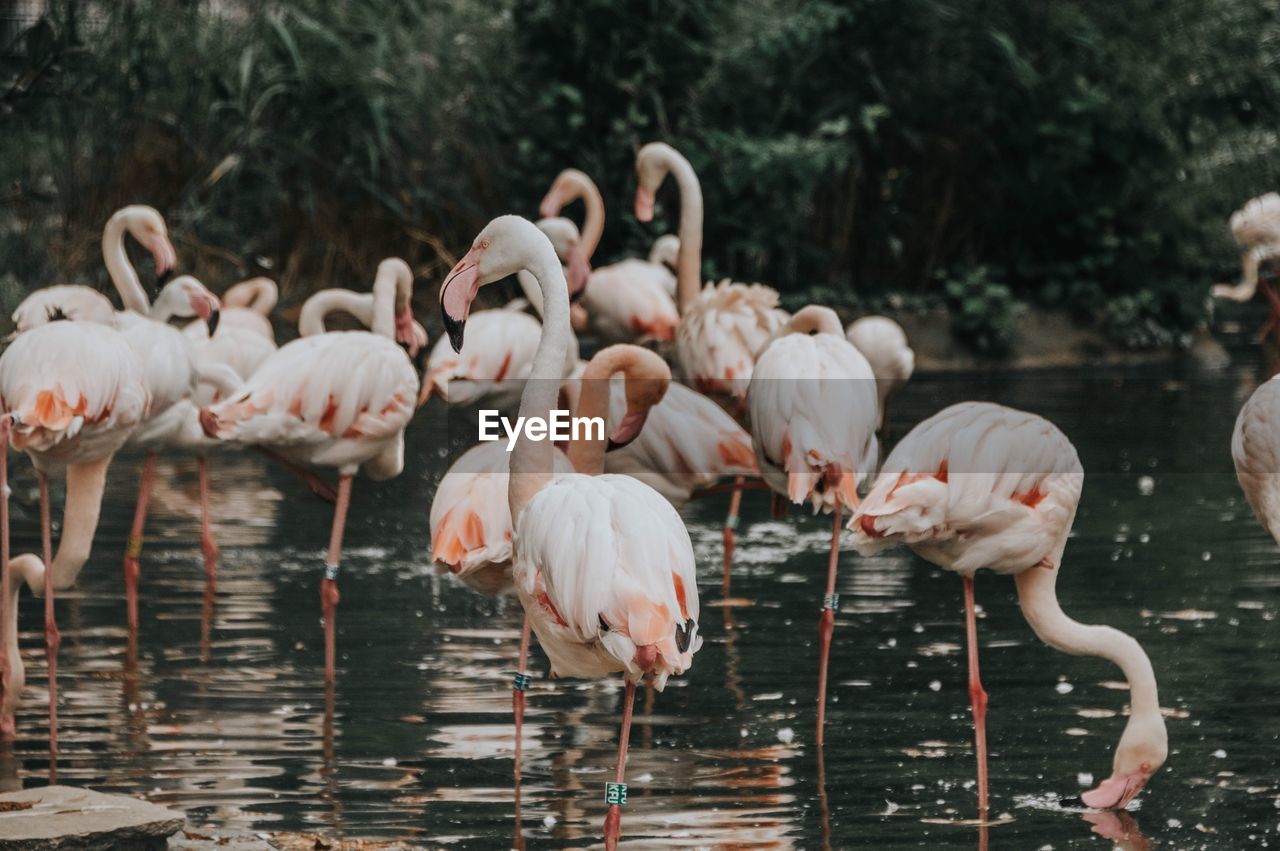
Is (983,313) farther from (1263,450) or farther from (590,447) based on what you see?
(590,447)

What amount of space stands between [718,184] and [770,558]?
303 inches

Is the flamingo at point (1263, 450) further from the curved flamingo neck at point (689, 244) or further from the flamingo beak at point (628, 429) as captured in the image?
the curved flamingo neck at point (689, 244)

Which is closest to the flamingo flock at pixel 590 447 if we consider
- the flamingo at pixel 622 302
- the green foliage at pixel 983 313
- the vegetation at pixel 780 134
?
the flamingo at pixel 622 302

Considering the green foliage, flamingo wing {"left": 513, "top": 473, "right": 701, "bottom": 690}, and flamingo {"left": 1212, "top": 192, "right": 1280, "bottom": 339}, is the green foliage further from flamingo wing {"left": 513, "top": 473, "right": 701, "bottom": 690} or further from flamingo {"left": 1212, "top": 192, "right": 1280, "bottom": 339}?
flamingo wing {"left": 513, "top": 473, "right": 701, "bottom": 690}

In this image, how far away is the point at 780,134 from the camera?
1531 centimetres

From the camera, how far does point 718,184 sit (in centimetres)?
1506

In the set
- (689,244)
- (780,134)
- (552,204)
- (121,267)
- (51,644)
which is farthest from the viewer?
(780,134)

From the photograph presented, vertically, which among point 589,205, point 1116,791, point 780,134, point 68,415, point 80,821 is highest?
point 780,134

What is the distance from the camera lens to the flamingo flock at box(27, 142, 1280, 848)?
4.00 m

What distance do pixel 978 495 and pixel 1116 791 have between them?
0.78 m

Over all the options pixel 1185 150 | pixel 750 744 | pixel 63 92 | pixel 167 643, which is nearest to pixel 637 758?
pixel 750 744

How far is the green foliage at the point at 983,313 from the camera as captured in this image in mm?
14414

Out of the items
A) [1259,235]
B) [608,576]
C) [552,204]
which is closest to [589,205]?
[552,204]

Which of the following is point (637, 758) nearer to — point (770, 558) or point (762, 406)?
point (762, 406)
